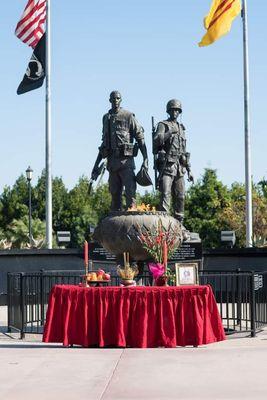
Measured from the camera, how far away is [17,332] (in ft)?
53.3

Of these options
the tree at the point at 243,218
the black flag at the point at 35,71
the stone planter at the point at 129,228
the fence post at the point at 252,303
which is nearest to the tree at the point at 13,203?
the tree at the point at 243,218

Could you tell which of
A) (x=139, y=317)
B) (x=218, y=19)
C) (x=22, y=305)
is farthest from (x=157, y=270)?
(x=218, y=19)

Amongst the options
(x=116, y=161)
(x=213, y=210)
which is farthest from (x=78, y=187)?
(x=116, y=161)

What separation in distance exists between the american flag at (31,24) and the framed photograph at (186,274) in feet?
52.7

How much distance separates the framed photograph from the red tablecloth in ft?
1.35

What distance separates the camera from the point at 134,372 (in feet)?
34.4

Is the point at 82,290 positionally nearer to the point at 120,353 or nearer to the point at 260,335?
the point at 120,353

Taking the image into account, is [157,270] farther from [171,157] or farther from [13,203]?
[13,203]

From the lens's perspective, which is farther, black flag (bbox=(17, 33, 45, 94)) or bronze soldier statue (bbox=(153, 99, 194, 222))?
black flag (bbox=(17, 33, 45, 94))

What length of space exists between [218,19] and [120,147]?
9.56 meters

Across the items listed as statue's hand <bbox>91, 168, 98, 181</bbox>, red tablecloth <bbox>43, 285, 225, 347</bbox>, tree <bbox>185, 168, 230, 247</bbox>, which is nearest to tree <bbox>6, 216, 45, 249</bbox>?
tree <bbox>185, 168, 230, 247</bbox>

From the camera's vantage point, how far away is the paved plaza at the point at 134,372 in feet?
29.7

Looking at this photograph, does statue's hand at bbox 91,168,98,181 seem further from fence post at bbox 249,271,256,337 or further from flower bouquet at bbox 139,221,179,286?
fence post at bbox 249,271,256,337

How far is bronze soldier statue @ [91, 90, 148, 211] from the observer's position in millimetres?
17156
